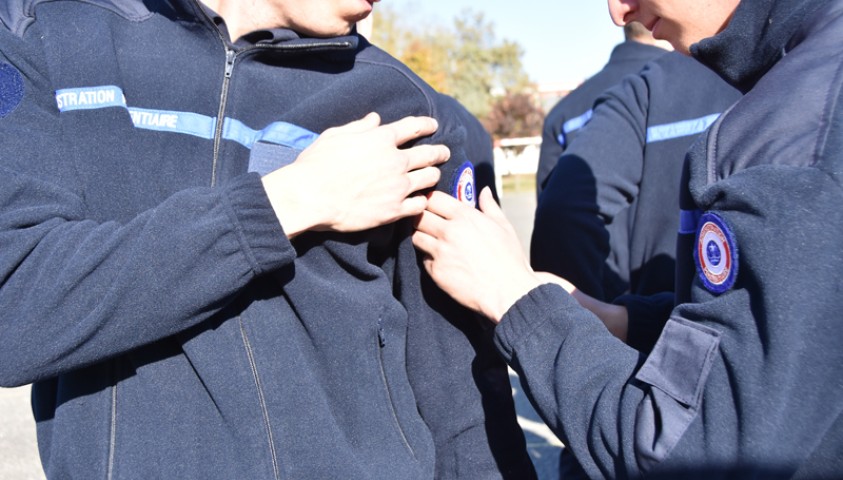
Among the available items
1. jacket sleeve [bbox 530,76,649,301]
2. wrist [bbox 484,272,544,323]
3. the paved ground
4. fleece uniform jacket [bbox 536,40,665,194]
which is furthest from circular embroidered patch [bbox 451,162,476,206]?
the paved ground

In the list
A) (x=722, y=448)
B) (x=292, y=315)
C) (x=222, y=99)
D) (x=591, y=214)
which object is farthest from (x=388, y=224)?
(x=591, y=214)

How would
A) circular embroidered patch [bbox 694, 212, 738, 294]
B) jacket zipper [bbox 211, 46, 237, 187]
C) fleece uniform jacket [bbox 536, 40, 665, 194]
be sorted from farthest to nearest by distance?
1. fleece uniform jacket [bbox 536, 40, 665, 194]
2. jacket zipper [bbox 211, 46, 237, 187]
3. circular embroidered patch [bbox 694, 212, 738, 294]

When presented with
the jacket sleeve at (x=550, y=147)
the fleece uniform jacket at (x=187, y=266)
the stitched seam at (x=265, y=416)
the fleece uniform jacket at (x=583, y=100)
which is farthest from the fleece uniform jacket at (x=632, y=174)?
the stitched seam at (x=265, y=416)

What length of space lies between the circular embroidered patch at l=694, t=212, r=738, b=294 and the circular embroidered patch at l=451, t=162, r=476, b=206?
0.63 m

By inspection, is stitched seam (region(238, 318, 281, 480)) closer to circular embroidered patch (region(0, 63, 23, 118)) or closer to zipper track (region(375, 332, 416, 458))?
zipper track (region(375, 332, 416, 458))

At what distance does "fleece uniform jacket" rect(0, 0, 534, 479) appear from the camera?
4.07 ft

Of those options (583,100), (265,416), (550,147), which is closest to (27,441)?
(550,147)

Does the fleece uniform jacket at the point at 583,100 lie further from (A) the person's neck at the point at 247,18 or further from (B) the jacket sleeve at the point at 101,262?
(B) the jacket sleeve at the point at 101,262

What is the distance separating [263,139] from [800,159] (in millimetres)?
941

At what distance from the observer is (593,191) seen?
2496 millimetres

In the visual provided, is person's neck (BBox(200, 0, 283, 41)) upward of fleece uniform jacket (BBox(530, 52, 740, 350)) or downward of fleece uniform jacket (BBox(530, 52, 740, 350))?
upward

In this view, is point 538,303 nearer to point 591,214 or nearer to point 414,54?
point 591,214

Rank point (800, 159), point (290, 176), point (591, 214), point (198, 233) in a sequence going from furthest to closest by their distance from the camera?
1. point (591, 214)
2. point (290, 176)
3. point (198, 233)
4. point (800, 159)

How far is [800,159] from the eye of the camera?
3.55ft
